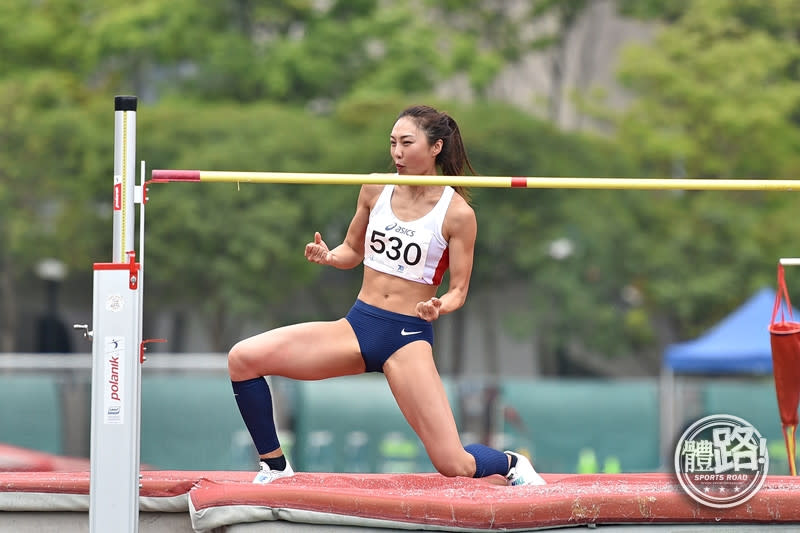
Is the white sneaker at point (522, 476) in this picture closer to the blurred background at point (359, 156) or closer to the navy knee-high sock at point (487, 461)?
the navy knee-high sock at point (487, 461)

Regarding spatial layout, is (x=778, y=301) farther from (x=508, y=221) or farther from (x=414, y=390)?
(x=508, y=221)

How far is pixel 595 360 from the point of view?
29.4 metres

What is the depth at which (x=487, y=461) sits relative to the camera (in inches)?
221

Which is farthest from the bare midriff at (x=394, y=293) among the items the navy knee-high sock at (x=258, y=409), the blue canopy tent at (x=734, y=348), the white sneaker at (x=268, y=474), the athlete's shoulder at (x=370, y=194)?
the blue canopy tent at (x=734, y=348)

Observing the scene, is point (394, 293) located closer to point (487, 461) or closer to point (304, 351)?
point (304, 351)

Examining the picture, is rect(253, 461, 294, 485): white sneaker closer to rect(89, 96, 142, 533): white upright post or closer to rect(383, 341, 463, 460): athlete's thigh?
rect(383, 341, 463, 460): athlete's thigh

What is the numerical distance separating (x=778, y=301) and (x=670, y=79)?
62.5ft

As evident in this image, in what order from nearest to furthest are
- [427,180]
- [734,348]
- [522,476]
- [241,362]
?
[427,180], [241,362], [522,476], [734,348]

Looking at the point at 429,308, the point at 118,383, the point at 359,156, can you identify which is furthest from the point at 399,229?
the point at 359,156

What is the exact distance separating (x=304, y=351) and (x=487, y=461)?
0.98m

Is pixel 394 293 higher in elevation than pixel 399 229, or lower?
lower

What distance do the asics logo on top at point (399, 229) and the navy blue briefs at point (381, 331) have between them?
351mm

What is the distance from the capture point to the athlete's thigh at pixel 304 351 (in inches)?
210

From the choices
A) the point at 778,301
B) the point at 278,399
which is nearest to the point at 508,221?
the point at 278,399
